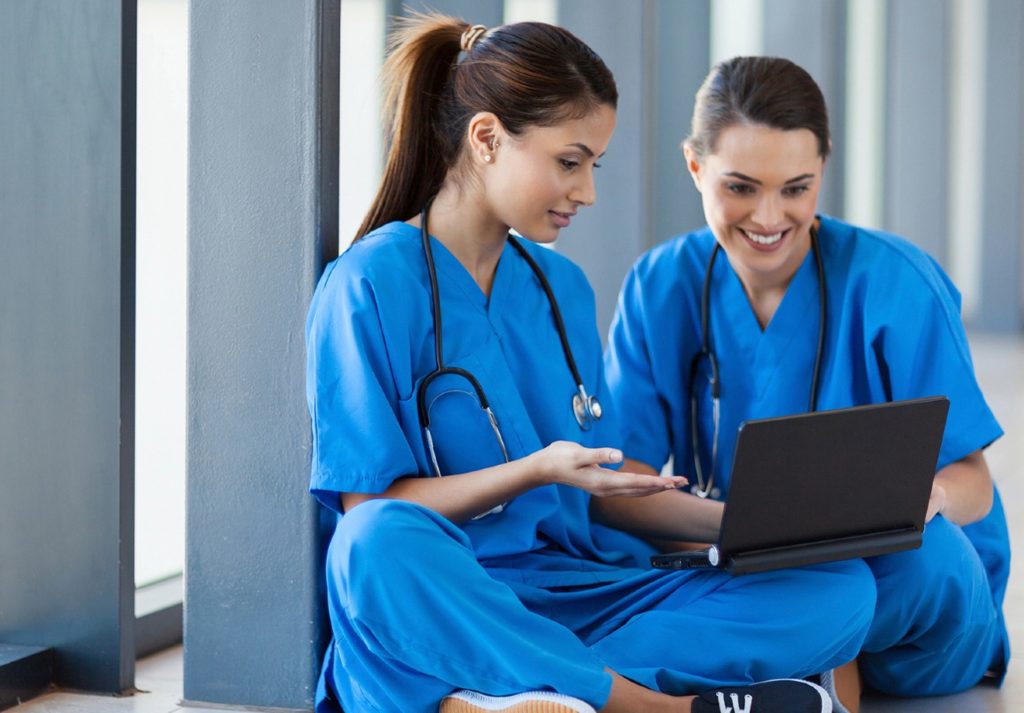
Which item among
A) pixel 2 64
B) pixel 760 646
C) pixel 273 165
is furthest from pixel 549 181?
pixel 2 64

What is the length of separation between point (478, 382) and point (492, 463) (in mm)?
114

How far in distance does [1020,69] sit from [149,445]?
27.0 feet

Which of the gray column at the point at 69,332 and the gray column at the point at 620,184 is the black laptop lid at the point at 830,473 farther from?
the gray column at the point at 620,184

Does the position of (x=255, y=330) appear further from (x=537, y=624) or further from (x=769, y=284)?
(x=769, y=284)

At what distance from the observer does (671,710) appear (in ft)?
5.71

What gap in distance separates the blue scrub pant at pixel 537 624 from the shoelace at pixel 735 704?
49 millimetres

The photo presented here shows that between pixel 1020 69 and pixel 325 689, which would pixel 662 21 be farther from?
pixel 1020 69

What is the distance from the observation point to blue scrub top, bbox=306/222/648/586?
5.72 feet

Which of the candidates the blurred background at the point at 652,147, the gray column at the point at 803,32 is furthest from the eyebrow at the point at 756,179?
the gray column at the point at 803,32

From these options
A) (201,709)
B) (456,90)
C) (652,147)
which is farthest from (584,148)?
(652,147)

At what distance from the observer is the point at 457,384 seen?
180 cm

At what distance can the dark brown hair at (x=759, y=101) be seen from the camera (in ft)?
6.77

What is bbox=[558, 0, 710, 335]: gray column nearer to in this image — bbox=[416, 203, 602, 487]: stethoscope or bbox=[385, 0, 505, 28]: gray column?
bbox=[385, 0, 505, 28]: gray column

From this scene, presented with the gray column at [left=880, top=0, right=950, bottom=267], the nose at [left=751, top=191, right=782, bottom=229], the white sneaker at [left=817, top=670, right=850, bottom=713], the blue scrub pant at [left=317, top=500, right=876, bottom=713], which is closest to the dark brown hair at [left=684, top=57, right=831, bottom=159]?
the nose at [left=751, top=191, right=782, bottom=229]
